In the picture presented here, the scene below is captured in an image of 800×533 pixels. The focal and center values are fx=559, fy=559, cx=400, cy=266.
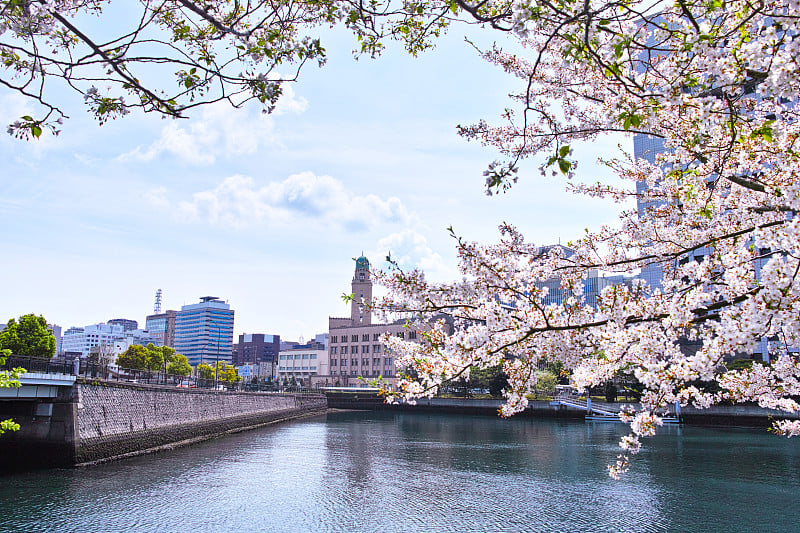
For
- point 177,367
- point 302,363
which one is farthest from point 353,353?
point 177,367

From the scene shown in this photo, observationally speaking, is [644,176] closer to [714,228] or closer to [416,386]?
[714,228]

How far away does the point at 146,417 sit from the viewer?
112 feet

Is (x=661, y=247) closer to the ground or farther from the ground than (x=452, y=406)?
farther from the ground

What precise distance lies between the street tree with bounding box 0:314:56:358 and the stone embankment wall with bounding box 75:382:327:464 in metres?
19.8

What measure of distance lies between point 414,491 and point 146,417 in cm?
1887

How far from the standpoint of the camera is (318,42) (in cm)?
642

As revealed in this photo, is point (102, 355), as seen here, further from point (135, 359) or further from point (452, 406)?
point (452, 406)

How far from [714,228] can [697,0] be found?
11.5 ft

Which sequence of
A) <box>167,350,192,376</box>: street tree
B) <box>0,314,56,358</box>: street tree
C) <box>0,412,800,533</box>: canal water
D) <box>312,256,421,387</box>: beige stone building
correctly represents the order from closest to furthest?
<box>0,412,800,533</box>: canal water < <box>0,314,56,358</box>: street tree < <box>167,350,192,376</box>: street tree < <box>312,256,421,387</box>: beige stone building

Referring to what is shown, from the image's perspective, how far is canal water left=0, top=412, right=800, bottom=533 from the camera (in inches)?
752

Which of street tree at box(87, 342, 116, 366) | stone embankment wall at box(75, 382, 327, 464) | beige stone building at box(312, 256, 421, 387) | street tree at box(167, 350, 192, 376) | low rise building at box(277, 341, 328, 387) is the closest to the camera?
stone embankment wall at box(75, 382, 327, 464)

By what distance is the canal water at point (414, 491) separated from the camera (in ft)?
62.6

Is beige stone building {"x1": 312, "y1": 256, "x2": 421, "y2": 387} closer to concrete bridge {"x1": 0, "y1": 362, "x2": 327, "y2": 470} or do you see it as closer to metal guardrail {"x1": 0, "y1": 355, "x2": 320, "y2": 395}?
metal guardrail {"x1": 0, "y1": 355, "x2": 320, "y2": 395}

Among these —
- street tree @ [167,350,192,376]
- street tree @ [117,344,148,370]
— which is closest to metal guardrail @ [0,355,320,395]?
street tree @ [117,344,148,370]
